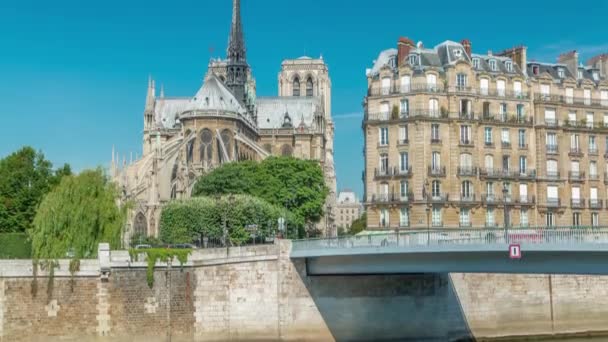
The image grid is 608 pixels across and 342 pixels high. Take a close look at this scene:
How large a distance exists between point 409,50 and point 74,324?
31.1 meters

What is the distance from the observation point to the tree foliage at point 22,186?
56.2 metres

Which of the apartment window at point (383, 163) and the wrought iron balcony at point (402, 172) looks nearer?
the wrought iron balcony at point (402, 172)

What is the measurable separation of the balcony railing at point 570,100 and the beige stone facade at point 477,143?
8cm

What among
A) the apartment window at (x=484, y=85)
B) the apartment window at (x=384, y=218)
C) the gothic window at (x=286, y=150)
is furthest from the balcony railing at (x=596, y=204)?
the gothic window at (x=286, y=150)

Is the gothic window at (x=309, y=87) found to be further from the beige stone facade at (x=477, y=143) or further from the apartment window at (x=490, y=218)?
the apartment window at (x=490, y=218)

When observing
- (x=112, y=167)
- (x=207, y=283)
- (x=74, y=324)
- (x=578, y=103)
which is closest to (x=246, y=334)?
(x=207, y=283)

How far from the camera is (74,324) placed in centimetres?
4188

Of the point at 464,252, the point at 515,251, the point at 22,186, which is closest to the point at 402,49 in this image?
the point at 22,186

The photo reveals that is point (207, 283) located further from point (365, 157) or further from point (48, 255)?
point (365, 157)

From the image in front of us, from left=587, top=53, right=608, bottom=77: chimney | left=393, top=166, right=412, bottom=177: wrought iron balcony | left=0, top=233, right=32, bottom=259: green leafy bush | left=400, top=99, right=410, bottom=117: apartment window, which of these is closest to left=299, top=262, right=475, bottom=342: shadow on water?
left=393, top=166, right=412, bottom=177: wrought iron balcony

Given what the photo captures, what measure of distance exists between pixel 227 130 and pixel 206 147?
3741 millimetres

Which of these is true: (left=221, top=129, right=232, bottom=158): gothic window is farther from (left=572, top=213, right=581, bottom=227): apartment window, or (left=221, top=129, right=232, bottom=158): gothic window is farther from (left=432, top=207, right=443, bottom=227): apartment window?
(left=572, top=213, right=581, bottom=227): apartment window

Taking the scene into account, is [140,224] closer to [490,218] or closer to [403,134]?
[403,134]

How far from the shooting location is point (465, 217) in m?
57.0
